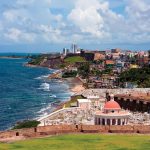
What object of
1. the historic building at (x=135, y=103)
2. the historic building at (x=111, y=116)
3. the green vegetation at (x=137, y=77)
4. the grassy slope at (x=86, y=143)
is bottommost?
the green vegetation at (x=137, y=77)

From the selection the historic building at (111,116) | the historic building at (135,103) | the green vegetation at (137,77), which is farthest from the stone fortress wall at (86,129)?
the green vegetation at (137,77)

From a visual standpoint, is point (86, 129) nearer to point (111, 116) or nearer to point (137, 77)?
point (111, 116)

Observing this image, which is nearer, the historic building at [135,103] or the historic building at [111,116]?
the historic building at [111,116]

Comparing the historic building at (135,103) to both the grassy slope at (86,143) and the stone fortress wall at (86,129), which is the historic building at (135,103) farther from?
the grassy slope at (86,143)

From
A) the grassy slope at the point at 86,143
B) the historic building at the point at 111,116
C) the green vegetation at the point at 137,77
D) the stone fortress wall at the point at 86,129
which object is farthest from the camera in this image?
the green vegetation at the point at 137,77

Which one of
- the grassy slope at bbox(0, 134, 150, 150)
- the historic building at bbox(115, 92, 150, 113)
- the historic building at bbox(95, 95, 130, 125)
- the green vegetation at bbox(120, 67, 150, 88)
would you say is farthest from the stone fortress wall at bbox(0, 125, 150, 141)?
the green vegetation at bbox(120, 67, 150, 88)

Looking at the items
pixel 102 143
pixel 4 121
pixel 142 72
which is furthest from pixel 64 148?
pixel 142 72

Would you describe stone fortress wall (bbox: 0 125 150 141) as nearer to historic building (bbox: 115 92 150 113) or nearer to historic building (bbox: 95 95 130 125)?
historic building (bbox: 95 95 130 125)

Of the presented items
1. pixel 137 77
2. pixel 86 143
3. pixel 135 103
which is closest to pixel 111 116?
pixel 86 143
